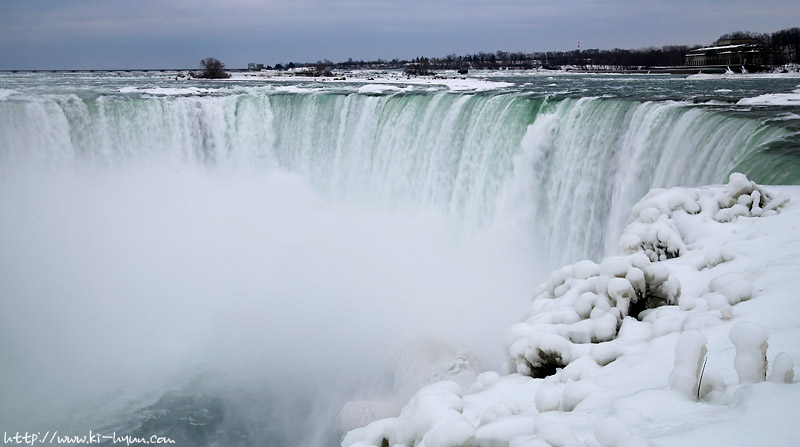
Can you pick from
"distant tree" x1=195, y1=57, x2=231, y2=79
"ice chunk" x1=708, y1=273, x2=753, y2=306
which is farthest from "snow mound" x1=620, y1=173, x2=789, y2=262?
"distant tree" x1=195, y1=57, x2=231, y2=79

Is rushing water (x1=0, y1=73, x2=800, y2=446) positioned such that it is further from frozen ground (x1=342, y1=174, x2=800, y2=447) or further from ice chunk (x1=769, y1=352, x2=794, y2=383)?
ice chunk (x1=769, y1=352, x2=794, y2=383)

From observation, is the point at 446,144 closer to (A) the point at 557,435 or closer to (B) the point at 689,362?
(B) the point at 689,362

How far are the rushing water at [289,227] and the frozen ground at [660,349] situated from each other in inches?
111

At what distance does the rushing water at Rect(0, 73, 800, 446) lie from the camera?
9.88 m

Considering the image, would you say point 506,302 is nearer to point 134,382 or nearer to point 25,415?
point 134,382

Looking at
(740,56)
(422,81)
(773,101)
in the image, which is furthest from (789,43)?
(773,101)

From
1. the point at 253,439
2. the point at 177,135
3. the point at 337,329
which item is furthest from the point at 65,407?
the point at 177,135

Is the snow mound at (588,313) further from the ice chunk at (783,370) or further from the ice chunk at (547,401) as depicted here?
the ice chunk at (783,370)

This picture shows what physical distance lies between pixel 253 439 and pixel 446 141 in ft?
30.5

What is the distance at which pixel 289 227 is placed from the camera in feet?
60.4

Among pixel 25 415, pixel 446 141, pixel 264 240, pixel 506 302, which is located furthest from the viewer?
pixel 264 240

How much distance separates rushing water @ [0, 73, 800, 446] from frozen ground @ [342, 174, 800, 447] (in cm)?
281

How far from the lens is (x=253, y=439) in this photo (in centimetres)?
908

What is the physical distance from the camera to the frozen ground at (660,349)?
88.7 inches
